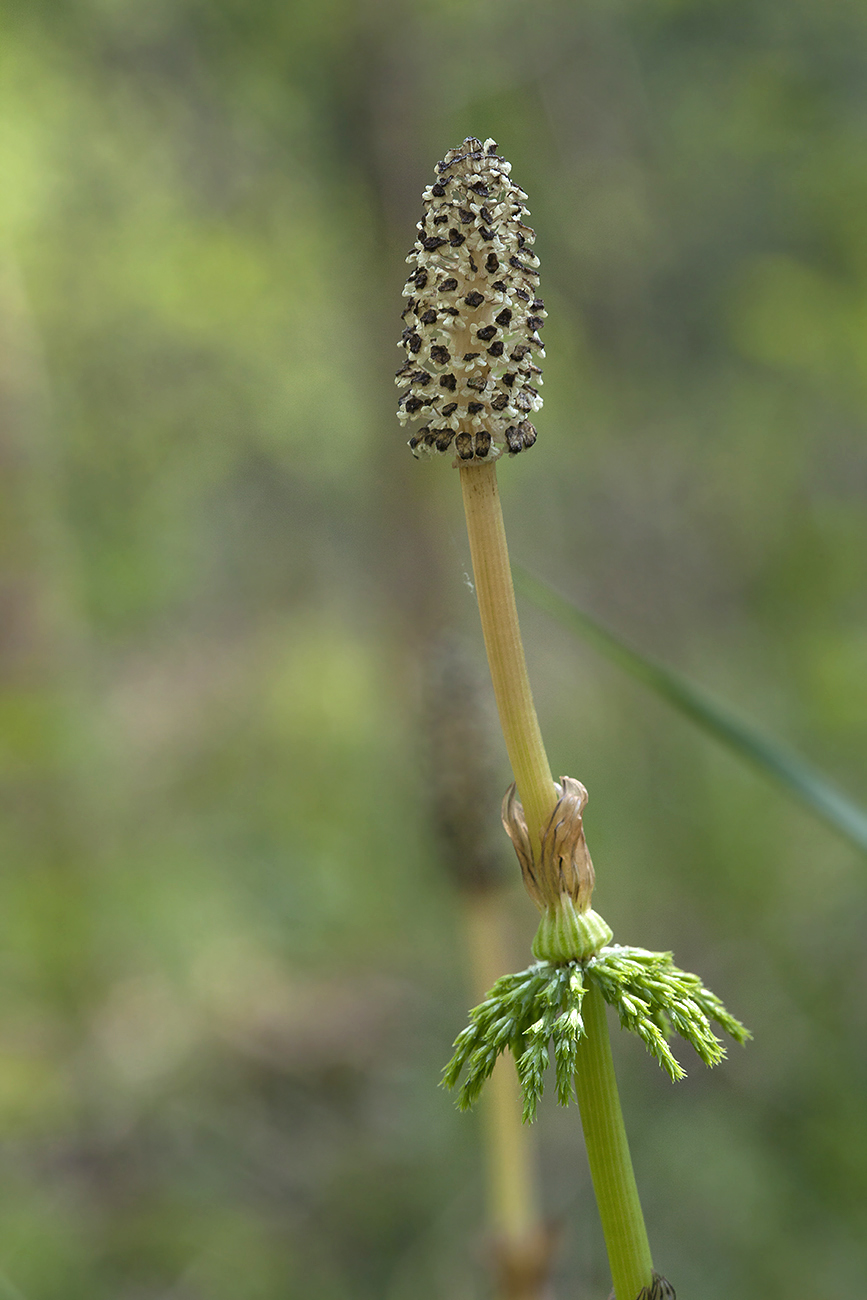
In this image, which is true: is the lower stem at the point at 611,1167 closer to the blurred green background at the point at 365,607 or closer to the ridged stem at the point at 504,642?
the ridged stem at the point at 504,642

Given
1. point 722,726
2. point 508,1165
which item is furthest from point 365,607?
point 722,726

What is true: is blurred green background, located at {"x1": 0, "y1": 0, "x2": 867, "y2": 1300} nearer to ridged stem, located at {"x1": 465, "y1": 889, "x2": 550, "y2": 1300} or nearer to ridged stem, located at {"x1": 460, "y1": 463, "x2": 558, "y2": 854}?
ridged stem, located at {"x1": 465, "y1": 889, "x2": 550, "y2": 1300}

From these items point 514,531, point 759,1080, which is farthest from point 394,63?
point 759,1080

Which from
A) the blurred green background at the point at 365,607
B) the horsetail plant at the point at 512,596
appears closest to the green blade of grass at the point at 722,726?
the horsetail plant at the point at 512,596

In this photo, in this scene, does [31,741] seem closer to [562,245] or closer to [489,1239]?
[489,1239]

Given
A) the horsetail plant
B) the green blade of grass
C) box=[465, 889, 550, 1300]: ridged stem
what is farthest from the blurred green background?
the horsetail plant

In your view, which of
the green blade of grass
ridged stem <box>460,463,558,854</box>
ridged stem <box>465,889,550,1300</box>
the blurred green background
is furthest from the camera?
the blurred green background

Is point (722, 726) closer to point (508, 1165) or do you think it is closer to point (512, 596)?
point (512, 596)
